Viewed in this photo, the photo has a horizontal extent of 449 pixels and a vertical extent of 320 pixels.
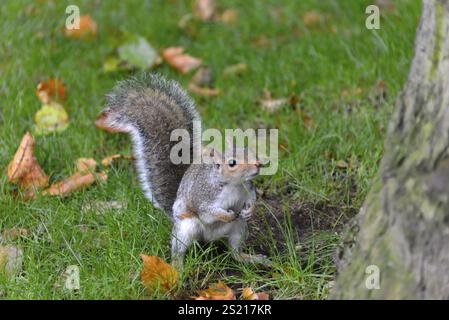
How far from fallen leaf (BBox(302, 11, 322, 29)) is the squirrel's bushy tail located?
5.63 ft

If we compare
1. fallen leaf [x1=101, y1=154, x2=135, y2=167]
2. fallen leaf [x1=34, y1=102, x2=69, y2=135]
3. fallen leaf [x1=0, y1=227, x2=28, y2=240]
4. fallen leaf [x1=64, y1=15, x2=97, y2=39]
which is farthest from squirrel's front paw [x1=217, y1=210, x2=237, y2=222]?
fallen leaf [x1=64, y1=15, x2=97, y2=39]

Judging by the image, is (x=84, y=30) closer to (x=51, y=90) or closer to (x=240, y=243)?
(x=51, y=90)

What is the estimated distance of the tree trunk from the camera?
1.84 meters

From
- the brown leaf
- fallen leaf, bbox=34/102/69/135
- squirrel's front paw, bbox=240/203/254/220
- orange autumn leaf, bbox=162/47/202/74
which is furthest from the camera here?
orange autumn leaf, bbox=162/47/202/74

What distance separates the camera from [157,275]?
93.0 inches

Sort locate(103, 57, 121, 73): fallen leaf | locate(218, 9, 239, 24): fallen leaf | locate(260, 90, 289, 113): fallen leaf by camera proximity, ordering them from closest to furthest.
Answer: locate(260, 90, 289, 113): fallen leaf, locate(103, 57, 121, 73): fallen leaf, locate(218, 9, 239, 24): fallen leaf

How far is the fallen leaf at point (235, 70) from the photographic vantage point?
400 cm

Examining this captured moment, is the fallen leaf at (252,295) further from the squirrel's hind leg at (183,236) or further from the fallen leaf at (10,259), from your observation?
the fallen leaf at (10,259)

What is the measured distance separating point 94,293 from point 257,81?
180 centimetres

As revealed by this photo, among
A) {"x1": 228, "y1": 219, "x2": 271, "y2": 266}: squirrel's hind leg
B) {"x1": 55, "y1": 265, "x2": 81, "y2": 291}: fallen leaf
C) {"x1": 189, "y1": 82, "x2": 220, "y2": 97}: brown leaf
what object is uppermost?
{"x1": 189, "y1": 82, "x2": 220, "y2": 97}: brown leaf

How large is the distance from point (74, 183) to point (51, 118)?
1.76 feet

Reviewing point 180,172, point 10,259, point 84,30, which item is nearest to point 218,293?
point 180,172

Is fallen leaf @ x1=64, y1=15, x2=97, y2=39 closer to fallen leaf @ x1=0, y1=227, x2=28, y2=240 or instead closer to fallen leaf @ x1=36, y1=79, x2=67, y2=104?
fallen leaf @ x1=36, y1=79, x2=67, y2=104

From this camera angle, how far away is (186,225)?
2512 millimetres
